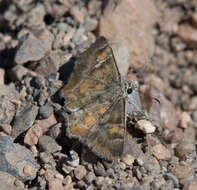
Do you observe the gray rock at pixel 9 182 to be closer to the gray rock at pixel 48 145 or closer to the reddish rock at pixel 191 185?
the gray rock at pixel 48 145

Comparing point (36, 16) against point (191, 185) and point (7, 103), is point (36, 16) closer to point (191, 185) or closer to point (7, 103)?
point (7, 103)

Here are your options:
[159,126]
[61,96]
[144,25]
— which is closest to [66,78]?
[61,96]

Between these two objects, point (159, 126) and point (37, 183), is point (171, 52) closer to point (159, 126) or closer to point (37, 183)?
point (159, 126)

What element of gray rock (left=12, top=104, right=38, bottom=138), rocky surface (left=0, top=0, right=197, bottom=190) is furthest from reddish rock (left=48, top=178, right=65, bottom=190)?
gray rock (left=12, top=104, right=38, bottom=138)

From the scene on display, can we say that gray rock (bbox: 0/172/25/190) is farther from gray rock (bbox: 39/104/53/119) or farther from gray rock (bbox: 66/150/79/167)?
gray rock (bbox: 39/104/53/119)

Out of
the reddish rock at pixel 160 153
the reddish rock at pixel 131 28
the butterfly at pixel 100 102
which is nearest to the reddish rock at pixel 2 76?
the butterfly at pixel 100 102

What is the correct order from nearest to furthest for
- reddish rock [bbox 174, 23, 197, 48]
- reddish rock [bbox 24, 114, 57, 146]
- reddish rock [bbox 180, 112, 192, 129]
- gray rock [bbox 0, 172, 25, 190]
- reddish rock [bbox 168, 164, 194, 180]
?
gray rock [bbox 0, 172, 25, 190]
reddish rock [bbox 168, 164, 194, 180]
reddish rock [bbox 24, 114, 57, 146]
reddish rock [bbox 180, 112, 192, 129]
reddish rock [bbox 174, 23, 197, 48]
